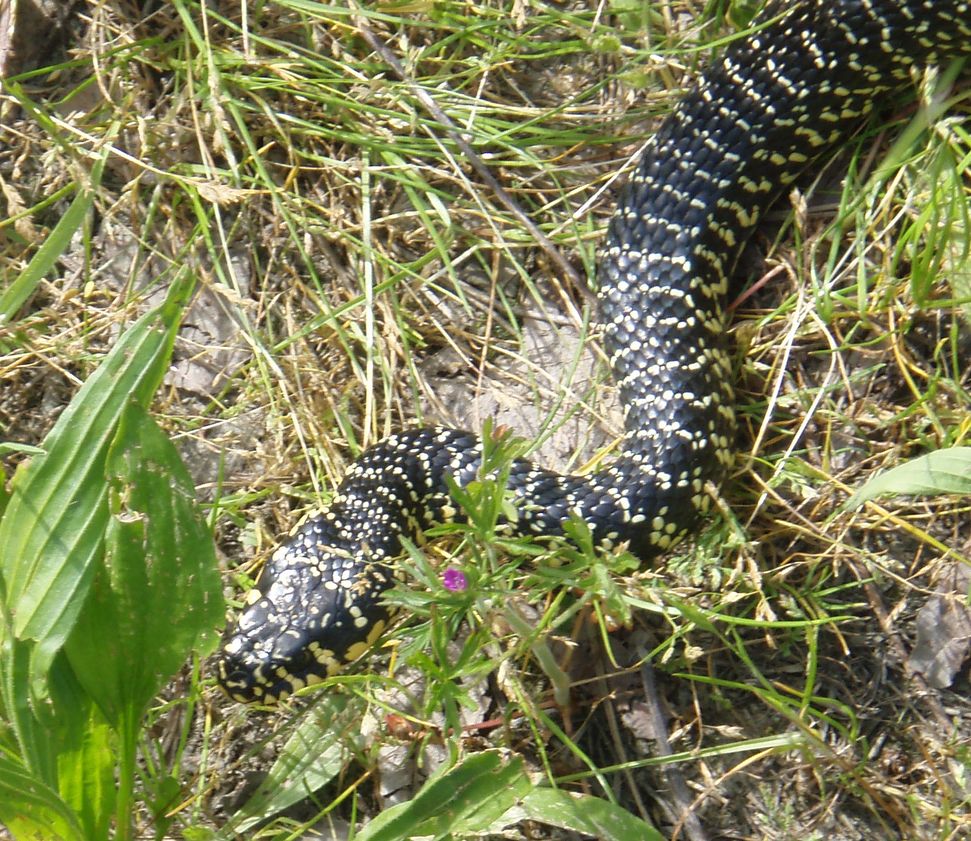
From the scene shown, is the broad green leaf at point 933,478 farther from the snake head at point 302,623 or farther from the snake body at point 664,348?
the snake head at point 302,623

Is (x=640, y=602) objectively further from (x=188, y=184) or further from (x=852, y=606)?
(x=188, y=184)

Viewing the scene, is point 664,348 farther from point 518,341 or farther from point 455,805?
point 455,805

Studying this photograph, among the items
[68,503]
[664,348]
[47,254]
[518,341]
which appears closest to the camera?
[68,503]

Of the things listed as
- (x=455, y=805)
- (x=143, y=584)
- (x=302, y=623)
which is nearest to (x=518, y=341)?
(x=302, y=623)

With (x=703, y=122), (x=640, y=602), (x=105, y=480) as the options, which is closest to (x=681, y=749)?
(x=640, y=602)

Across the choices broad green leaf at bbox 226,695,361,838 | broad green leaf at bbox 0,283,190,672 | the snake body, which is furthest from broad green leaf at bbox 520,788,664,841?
broad green leaf at bbox 0,283,190,672

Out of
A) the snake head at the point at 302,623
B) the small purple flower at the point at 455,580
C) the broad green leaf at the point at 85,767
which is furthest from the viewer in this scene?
the snake head at the point at 302,623

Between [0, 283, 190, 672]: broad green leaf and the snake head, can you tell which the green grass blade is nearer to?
[0, 283, 190, 672]: broad green leaf

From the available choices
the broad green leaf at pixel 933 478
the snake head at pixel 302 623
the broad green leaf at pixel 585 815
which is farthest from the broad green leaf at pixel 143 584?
the broad green leaf at pixel 933 478
